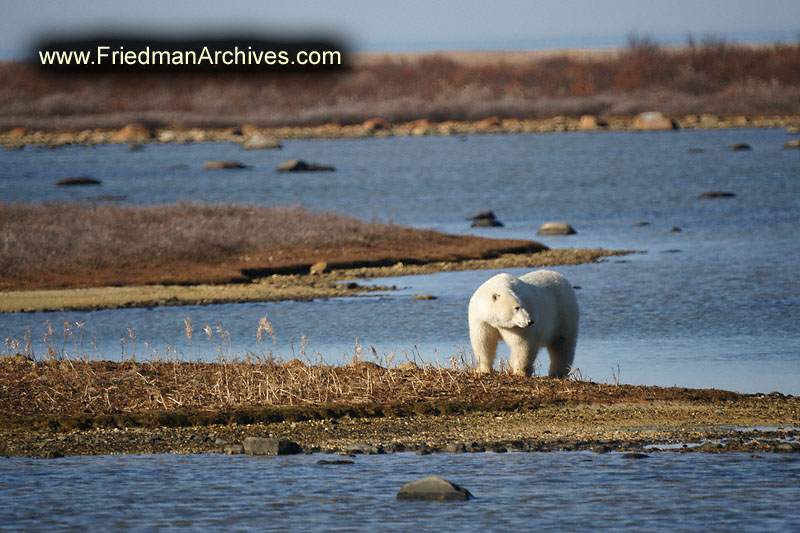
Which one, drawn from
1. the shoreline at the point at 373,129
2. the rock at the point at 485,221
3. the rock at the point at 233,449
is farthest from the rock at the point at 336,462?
the shoreline at the point at 373,129

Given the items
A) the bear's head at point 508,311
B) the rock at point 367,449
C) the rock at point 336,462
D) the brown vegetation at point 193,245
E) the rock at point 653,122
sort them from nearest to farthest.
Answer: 1. the rock at point 336,462
2. the rock at point 367,449
3. the bear's head at point 508,311
4. the brown vegetation at point 193,245
5. the rock at point 653,122

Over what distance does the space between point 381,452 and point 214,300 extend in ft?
44.0

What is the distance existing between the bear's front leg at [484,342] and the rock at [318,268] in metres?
13.8

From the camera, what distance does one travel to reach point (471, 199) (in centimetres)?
5225

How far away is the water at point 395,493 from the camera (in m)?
9.40

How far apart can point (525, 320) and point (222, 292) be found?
41.7 feet

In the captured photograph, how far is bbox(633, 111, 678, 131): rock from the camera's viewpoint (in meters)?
106

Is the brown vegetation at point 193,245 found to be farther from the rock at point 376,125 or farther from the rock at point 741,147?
the rock at point 376,125

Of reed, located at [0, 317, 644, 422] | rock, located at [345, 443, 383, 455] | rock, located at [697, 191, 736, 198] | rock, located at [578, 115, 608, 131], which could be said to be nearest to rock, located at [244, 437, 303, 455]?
rock, located at [345, 443, 383, 455]

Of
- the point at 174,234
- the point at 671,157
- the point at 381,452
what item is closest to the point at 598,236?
the point at 174,234

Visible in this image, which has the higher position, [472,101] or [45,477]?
[472,101]

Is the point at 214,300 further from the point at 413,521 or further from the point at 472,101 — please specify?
the point at 472,101

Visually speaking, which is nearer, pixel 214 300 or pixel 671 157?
pixel 214 300

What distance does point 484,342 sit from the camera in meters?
14.2
